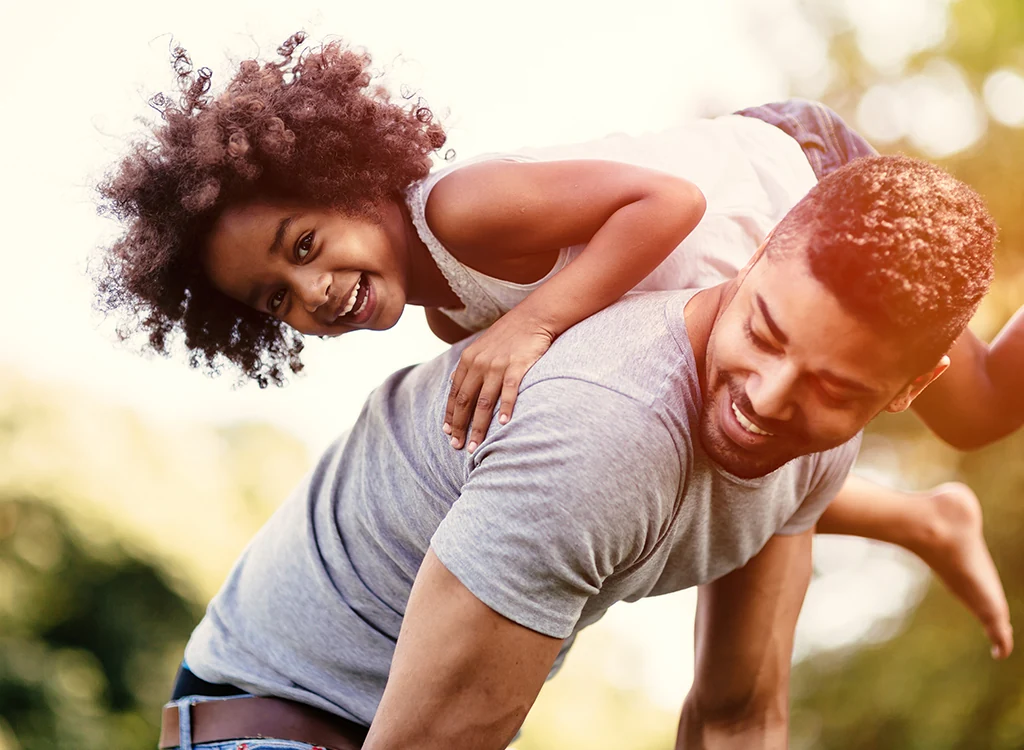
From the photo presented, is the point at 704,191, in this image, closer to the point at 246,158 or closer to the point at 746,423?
the point at 746,423

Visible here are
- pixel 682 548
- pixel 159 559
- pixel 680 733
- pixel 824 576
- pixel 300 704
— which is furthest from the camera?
pixel 824 576

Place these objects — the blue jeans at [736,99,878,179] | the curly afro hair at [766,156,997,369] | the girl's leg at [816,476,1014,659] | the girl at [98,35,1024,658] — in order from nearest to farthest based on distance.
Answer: the curly afro hair at [766,156,997,369], the girl at [98,35,1024,658], the blue jeans at [736,99,878,179], the girl's leg at [816,476,1014,659]

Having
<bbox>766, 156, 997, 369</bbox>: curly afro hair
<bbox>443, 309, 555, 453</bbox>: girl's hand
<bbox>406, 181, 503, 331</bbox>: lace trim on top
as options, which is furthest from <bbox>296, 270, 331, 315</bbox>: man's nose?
<bbox>766, 156, 997, 369</bbox>: curly afro hair

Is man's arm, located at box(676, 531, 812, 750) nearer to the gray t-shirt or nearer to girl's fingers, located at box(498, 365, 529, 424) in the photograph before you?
the gray t-shirt

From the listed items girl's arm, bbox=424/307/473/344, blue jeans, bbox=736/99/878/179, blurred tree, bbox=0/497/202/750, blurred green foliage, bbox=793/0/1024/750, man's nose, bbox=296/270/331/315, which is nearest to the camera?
man's nose, bbox=296/270/331/315

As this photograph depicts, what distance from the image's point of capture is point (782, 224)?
0.88 metres

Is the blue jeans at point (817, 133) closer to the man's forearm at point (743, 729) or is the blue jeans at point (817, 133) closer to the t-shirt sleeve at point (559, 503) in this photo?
the t-shirt sleeve at point (559, 503)

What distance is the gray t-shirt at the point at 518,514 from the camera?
2.72 feet

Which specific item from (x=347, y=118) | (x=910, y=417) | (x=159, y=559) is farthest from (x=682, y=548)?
(x=910, y=417)

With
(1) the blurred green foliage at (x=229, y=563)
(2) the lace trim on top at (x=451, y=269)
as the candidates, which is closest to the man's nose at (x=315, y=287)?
(2) the lace trim on top at (x=451, y=269)

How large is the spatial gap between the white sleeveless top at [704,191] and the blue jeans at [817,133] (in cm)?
3

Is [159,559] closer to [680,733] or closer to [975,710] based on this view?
[680,733]

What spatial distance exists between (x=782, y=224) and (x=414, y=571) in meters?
0.50

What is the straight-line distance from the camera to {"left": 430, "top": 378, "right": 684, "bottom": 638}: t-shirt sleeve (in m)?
0.82
